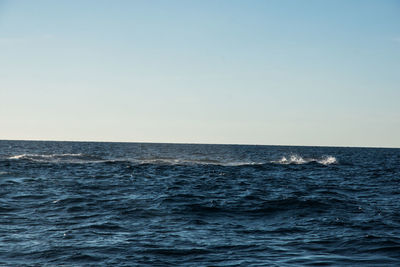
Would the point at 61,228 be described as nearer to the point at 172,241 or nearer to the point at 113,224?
the point at 113,224

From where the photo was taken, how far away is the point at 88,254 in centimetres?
1176

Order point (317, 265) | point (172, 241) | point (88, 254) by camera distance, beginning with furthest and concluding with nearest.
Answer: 1. point (172, 241)
2. point (88, 254)
3. point (317, 265)

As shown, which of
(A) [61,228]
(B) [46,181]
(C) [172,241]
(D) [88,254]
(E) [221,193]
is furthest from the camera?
(B) [46,181]

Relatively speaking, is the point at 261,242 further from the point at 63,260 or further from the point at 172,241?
the point at 63,260

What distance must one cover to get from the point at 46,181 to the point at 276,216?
17.8m

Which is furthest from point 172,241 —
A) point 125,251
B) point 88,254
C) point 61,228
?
point 61,228

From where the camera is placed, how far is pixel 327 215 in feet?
59.4

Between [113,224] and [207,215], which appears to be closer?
[113,224]

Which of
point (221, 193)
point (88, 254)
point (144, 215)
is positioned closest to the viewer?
point (88, 254)

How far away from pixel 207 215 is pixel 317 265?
7433mm

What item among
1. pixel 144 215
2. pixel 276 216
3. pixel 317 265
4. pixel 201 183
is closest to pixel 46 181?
pixel 201 183

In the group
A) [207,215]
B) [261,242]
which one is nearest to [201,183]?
[207,215]

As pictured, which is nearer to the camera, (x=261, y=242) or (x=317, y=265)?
(x=317, y=265)

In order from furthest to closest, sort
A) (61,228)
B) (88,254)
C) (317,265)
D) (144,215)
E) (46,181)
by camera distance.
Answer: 1. (46,181)
2. (144,215)
3. (61,228)
4. (88,254)
5. (317,265)
